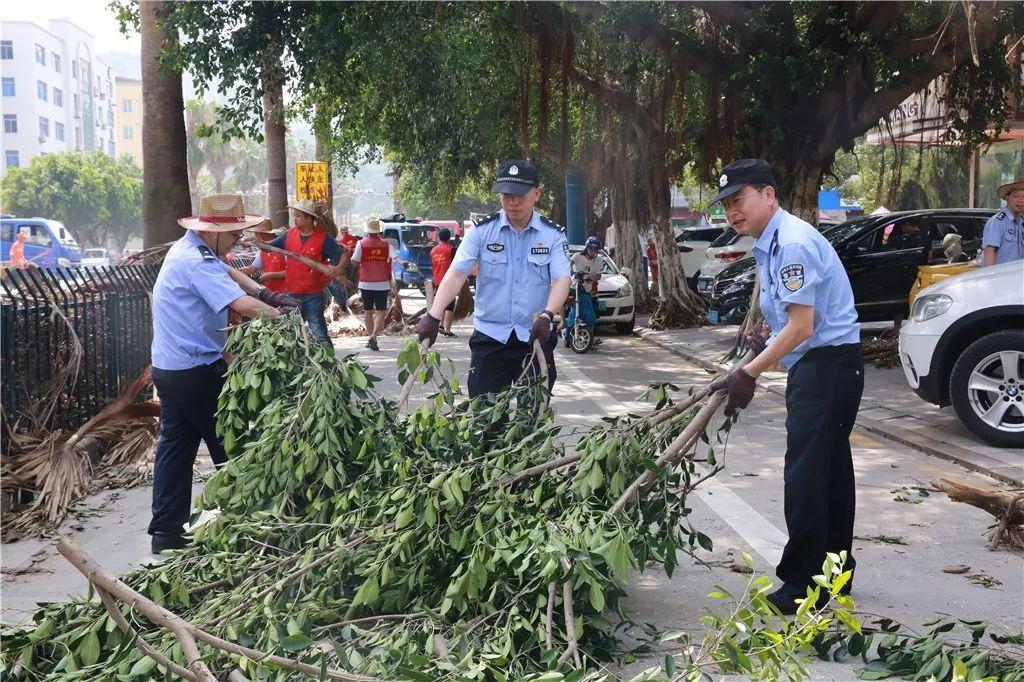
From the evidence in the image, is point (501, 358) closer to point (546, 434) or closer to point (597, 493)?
point (546, 434)

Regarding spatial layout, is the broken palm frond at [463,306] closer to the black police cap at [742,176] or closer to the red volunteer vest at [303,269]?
the red volunteer vest at [303,269]

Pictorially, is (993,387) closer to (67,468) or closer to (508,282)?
(508,282)

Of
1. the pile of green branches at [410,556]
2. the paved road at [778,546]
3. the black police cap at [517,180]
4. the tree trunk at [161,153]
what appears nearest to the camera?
the pile of green branches at [410,556]

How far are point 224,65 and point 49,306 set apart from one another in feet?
23.0

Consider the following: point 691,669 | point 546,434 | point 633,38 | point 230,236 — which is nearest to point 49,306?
point 230,236

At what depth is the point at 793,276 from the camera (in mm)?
4781

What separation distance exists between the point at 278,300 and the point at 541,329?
156cm

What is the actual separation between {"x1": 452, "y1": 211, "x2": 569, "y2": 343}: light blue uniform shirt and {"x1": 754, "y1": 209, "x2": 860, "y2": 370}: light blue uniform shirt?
1651 mm

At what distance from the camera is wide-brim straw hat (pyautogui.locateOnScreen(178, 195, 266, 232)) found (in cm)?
625

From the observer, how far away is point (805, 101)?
50.6 ft

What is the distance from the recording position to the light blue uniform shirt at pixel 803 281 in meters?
4.79

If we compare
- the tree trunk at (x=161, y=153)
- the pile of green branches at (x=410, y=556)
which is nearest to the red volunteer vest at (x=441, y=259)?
the tree trunk at (x=161, y=153)

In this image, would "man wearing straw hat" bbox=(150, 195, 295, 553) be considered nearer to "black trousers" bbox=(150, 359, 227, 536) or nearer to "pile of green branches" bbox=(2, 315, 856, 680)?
"black trousers" bbox=(150, 359, 227, 536)

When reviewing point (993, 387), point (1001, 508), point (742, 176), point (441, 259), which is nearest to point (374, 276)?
point (441, 259)
